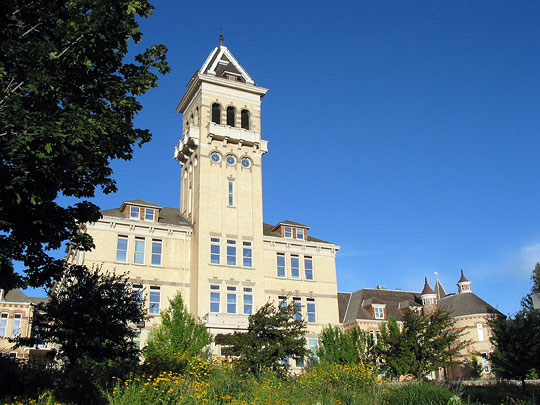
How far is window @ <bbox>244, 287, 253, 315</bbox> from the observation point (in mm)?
42438

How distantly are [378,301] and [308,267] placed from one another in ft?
34.5

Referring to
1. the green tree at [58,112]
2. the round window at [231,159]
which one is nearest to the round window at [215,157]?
the round window at [231,159]

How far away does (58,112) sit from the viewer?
1336cm

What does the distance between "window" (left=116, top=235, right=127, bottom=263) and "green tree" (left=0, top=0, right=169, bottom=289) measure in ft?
81.4

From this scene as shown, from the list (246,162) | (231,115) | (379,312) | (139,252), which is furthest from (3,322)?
(379,312)

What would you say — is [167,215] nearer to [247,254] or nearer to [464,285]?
[247,254]

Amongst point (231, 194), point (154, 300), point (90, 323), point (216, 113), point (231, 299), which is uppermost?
point (216, 113)

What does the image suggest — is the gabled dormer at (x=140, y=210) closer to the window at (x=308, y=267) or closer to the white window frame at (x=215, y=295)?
the white window frame at (x=215, y=295)

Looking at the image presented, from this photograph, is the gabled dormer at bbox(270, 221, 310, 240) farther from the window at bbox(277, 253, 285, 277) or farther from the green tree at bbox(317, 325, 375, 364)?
the green tree at bbox(317, 325, 375, 364)

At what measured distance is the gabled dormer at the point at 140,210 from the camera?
1671 inches

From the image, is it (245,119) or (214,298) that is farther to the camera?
(245,119)

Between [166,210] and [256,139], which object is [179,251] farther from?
[256,139]

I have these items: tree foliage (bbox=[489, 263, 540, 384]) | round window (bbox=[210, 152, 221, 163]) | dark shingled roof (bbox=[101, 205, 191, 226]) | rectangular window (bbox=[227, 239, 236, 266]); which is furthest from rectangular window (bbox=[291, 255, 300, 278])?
tree foliage (bbox=[489, 263, 540, 384])

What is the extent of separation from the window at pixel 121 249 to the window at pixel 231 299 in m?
8.56
